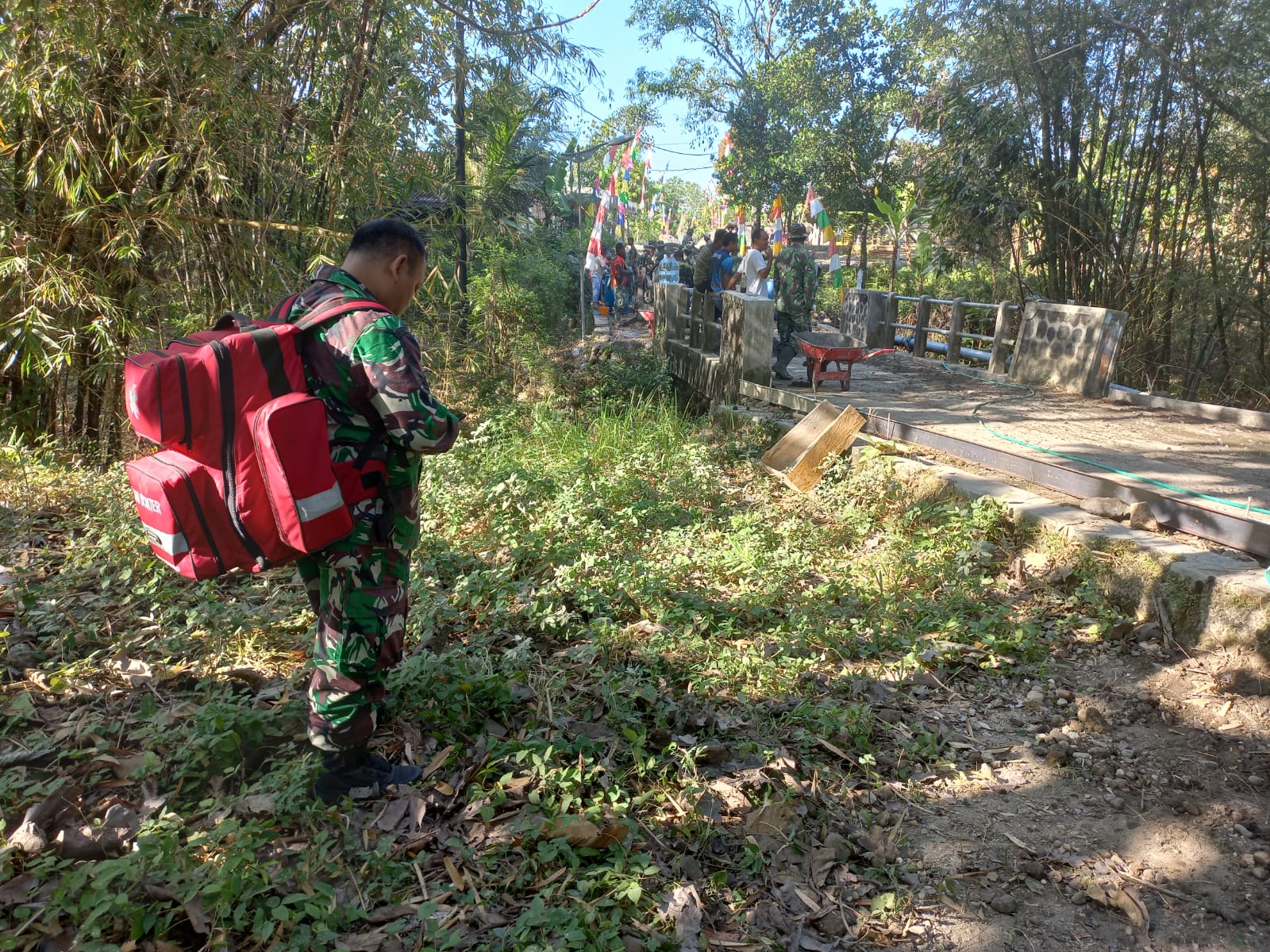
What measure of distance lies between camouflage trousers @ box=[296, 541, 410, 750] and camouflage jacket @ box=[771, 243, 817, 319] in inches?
288

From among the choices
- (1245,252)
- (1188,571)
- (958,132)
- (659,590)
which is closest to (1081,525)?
(1188,571)

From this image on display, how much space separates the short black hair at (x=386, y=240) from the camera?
2.46 meters

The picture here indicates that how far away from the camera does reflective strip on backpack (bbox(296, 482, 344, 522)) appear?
220 centimetres

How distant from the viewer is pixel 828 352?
26.7 ft

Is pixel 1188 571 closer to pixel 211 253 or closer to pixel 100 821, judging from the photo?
pixel 100 821

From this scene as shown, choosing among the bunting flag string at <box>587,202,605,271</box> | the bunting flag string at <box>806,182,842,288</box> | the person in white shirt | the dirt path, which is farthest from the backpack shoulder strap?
the bunting flag string at <box>806,182,842,288</box>

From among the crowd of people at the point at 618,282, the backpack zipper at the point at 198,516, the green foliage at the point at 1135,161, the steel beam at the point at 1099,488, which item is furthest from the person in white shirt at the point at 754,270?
the backpack zipper at the point at 198,516

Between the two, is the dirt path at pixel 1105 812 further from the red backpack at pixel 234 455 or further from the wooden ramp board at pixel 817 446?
the wooden ramp board at pixel 817 446

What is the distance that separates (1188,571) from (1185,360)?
770cm

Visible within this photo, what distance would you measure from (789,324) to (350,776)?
24.9 feet

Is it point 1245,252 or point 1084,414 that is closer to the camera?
point 1084,414

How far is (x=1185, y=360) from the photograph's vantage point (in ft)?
33.3

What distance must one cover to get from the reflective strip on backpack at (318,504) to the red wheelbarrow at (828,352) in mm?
6559

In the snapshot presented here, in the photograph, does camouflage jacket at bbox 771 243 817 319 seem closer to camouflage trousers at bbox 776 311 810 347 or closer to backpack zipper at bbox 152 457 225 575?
camouflage trousers at bbox 776 311 810 347
